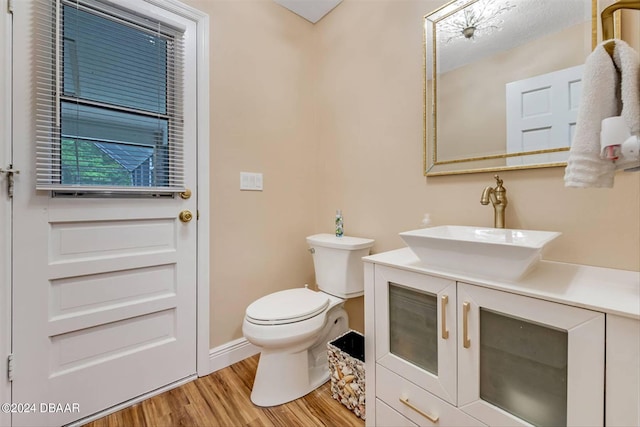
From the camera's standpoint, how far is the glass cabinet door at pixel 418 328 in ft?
3.11

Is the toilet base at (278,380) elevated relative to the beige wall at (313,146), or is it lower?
lower

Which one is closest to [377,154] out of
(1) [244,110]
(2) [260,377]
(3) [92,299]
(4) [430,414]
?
(1) [244,110]

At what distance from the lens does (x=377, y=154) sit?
170 centimetres

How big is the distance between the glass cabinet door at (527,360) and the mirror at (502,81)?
640 millimetres

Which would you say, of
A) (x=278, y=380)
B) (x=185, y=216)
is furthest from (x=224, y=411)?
(x=185, y=216)

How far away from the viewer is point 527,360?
821mm

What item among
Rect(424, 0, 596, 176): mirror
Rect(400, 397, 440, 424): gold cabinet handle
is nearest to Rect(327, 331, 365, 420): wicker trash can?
Rect(400, 397, 440, 424): gold cabinet handle

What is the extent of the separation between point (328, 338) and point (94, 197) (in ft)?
4.76

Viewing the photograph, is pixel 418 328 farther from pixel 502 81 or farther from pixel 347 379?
pixel 502 81

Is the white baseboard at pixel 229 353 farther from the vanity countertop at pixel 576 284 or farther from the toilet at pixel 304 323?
the vanity countertop at pixel 576 284

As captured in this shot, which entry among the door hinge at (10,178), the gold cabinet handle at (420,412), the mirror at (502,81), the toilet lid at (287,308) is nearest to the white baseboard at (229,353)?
the toilet lid at (287,308)

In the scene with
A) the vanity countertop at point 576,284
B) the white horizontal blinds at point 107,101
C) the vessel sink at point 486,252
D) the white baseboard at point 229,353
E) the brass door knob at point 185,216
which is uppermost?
the white horizontal blinds at point 107,101

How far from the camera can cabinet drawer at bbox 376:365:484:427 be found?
3.09 ft

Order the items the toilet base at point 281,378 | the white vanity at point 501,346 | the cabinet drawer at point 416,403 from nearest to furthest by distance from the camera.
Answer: the white vanity at point 501,346
the cabinet drawer at point 416,403
the toilet base at point 281,378
